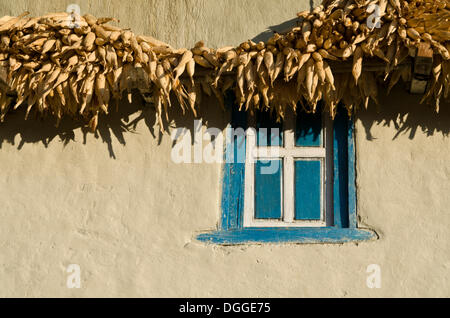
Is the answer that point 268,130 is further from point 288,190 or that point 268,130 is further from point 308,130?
point 288,190

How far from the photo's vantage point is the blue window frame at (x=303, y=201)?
14.1 ft

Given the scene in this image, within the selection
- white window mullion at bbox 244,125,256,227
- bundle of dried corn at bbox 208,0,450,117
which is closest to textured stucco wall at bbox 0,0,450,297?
white window mullion at bbox 244,125,256,227

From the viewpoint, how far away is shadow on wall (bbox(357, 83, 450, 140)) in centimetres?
443

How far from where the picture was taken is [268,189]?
4.46 metres

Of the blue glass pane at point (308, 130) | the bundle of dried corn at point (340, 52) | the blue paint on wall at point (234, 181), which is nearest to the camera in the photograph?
the bundle of dried corn at point (340, 52)

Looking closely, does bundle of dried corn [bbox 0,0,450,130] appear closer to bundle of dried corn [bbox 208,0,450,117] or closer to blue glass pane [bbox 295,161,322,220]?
bundle of dried corn [bbox 208,0,450,117]

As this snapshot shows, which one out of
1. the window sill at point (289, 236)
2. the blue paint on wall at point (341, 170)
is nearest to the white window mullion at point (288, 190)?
the window sill at point (289, 236)

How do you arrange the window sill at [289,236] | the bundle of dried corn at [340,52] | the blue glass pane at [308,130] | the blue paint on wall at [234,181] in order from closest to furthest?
1. the bundle of dried corn at [340,52]
2. the window sill at [289,236]
3. the blue paint on wall at [234,181]
4. the blue glass pane at [308,130]

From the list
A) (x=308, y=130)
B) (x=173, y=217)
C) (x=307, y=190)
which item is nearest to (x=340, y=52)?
(x=308, y=130)

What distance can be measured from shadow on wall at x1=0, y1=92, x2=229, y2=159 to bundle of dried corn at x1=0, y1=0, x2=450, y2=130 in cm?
13

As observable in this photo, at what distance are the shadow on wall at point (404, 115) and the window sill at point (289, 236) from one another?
54cm

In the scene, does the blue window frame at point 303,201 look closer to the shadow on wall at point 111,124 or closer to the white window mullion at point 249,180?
the white window mullion at point 249,180

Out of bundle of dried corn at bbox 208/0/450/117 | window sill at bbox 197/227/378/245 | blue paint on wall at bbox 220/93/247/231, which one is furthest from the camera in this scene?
blue paint on wall at bbox 220/93/247/231

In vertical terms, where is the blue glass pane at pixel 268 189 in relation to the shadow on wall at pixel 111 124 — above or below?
below
